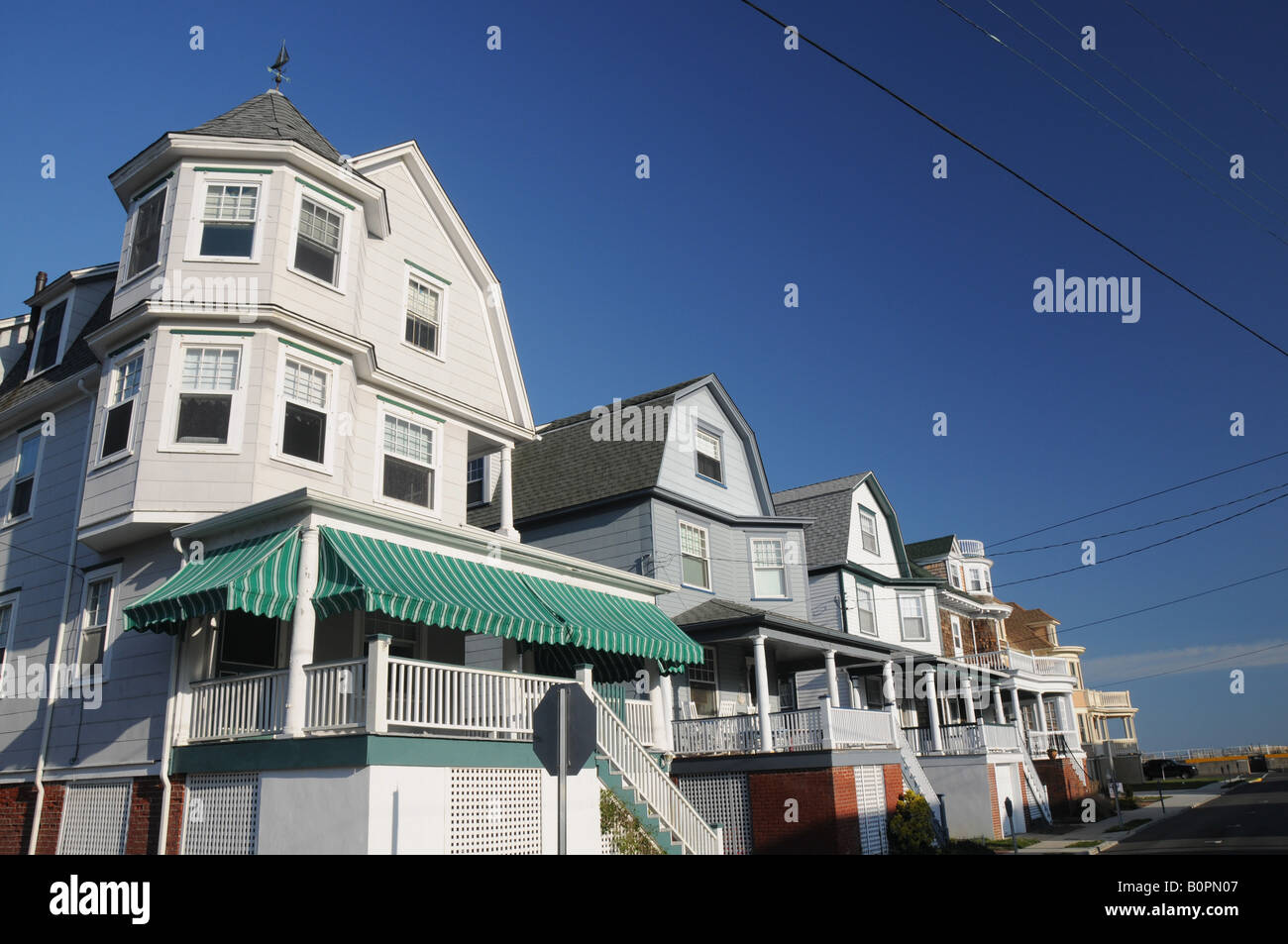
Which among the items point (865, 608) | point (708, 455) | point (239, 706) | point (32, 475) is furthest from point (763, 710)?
point (32, 475)

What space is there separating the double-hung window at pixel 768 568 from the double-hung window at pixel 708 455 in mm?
2330

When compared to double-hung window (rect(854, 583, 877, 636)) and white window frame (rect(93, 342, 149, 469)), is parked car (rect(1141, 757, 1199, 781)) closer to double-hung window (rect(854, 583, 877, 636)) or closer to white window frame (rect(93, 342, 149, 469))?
double-hung window (rect(854, 583, 877, 636))

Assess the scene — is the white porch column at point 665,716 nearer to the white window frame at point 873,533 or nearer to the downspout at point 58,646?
the downspout at point 58,646

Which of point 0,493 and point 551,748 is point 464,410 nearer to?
point 0,493

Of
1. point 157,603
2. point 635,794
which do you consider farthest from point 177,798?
point 635,794

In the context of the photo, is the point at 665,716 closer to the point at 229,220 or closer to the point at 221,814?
the point at 221,814

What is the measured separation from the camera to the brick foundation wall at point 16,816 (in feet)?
50.1

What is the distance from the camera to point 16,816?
1552cm

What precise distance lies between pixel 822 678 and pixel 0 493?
22429mm

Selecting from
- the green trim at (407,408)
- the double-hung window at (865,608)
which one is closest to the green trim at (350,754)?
the green trim at (407,408)

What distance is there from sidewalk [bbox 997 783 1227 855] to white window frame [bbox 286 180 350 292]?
18990 millimetres

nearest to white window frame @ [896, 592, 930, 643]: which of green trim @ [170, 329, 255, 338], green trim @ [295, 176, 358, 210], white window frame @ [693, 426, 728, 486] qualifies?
white window frame @ [693, 426, 728, 486]

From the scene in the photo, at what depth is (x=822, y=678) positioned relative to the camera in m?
29.3

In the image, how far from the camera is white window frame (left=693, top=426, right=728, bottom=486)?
Result: 2664 centimetres
